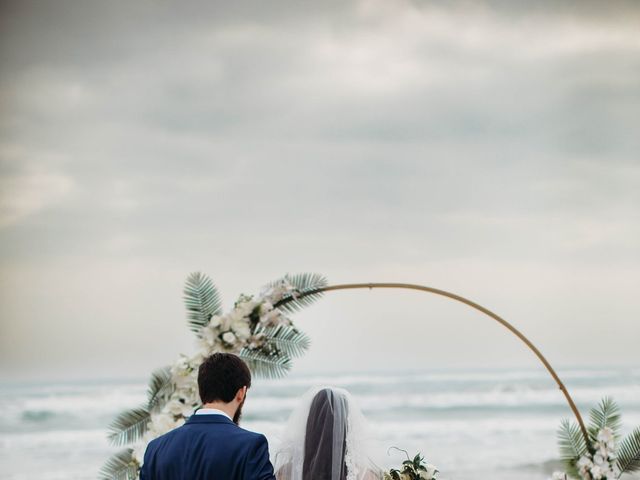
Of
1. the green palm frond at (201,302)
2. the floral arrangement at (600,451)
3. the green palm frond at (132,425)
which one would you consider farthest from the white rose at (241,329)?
the floral arrangement at (600,451)

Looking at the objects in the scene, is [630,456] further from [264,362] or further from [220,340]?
[220,340]

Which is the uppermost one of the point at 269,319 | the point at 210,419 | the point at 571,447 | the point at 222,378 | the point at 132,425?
the point at 269,319

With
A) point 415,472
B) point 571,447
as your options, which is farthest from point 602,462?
point 415,472

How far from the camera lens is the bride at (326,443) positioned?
3252 mm

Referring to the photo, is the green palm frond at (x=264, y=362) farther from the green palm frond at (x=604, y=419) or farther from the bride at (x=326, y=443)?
the green palm frond at (x=604, y=419)

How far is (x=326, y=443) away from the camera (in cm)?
327

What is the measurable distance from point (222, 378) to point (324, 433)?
92 centimetres

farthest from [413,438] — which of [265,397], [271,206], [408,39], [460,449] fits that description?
[408,39]

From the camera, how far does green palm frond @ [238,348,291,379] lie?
142 inches

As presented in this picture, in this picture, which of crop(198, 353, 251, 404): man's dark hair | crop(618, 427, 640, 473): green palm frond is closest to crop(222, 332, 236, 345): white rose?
crop(198, 353, 251, 404): man's dark hair

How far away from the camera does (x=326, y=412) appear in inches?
129

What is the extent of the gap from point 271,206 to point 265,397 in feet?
11.9

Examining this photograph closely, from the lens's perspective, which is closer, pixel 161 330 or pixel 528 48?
pixel 528 48

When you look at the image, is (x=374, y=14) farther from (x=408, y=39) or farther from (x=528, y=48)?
(x=528, y=48)
